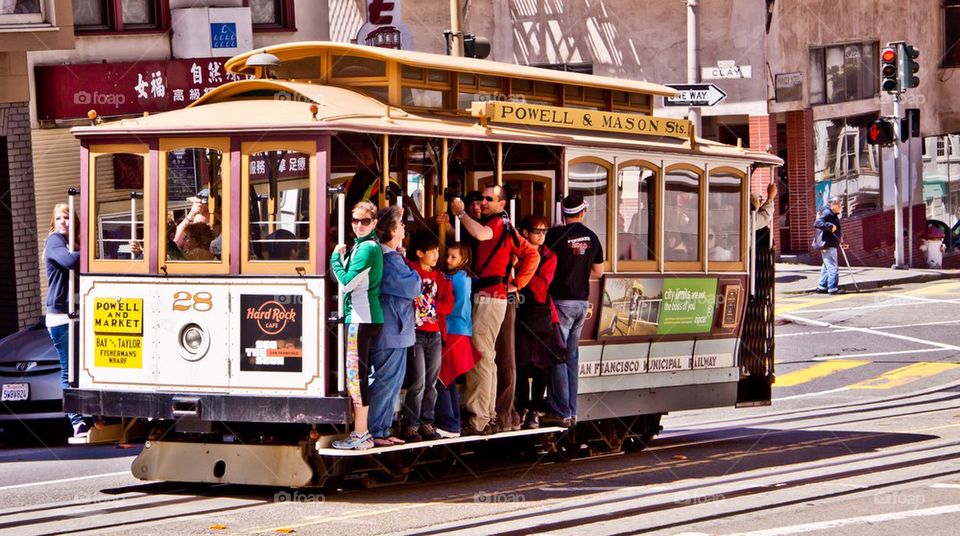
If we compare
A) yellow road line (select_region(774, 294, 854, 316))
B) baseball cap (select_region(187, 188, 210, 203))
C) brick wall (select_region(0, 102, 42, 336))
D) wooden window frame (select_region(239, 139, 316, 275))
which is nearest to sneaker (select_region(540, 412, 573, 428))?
wooden window frame (select_region(239, 139, 316, 275))

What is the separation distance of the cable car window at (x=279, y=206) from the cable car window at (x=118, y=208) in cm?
88

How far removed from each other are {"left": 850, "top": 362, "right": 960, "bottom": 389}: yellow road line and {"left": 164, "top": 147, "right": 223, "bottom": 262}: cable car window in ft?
31.6

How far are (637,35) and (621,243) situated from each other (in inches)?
865

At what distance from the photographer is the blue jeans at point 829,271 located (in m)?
28.2

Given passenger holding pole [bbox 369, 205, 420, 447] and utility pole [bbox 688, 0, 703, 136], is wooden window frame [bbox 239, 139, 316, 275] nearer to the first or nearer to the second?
passenger holding pole [bbox 369, 205, 420, 447]

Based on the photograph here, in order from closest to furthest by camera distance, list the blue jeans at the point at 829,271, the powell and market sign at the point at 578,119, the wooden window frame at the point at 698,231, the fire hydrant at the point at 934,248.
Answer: the powell and market sign at the point at 578,119 < the wooden window frame at the point at 698,231 < the blue jeans at the point at 829,271 < the fire hydrant at the point at 934,248

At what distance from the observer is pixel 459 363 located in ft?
36.4

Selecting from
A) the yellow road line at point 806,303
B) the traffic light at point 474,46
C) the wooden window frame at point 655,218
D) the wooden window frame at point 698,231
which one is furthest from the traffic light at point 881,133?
the wooden window frame at point 655,218

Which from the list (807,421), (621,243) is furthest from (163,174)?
(807,421)

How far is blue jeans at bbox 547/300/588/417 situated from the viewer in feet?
39.2

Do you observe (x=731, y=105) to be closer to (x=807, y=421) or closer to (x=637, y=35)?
(x=637, y=35)

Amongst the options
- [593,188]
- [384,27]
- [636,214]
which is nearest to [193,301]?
[593,188]

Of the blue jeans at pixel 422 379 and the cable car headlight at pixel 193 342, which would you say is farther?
the blue jeans at pixel 422 379

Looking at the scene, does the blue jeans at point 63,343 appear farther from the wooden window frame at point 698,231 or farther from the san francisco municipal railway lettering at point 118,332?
the wooden window frame at point 698,231
